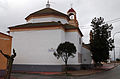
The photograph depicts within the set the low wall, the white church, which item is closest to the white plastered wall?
the white church

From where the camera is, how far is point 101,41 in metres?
→ 25.5

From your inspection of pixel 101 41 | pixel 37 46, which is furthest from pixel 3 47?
pixel 101 41

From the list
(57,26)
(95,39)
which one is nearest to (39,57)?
(57,26)

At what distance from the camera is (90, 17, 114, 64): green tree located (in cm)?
2555

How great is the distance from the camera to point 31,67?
20.5m

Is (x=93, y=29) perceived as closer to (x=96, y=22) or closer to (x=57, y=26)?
(x=96, y=22)

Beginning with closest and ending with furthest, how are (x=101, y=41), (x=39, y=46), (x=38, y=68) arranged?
(x=38, y=68) < (x=39, y=46) < (x=101, y=41)

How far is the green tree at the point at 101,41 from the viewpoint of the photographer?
83.8ft

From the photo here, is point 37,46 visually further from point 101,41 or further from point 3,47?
point 101,41

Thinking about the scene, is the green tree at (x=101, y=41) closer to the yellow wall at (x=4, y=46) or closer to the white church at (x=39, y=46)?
the white church at (x=39, y=46)

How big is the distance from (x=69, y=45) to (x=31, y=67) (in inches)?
293

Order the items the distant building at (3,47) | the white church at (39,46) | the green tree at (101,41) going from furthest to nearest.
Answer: the green tree at (101,41) → the white church at (39,46) → the distant building at (3,47)

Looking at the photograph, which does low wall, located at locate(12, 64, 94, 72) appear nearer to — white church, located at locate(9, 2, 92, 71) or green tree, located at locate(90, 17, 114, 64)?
white church, located at locate(9, 2, 92, 71)

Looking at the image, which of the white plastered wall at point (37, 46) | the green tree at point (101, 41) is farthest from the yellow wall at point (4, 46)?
the green tree at point (101, 41)
